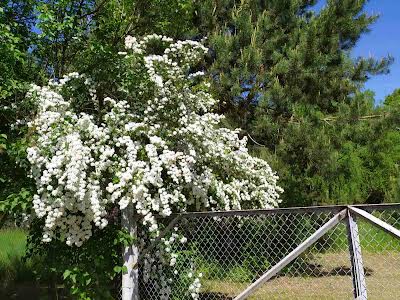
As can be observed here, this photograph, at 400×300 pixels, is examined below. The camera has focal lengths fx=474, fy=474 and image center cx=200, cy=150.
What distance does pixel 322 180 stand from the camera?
8867mm

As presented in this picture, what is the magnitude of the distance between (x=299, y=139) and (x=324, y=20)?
225 centimetres

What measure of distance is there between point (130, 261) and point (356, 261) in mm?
2119

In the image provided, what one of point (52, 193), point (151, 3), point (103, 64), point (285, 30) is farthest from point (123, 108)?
point (285, 30)

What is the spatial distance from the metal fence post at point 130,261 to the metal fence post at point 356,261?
2.02 meters

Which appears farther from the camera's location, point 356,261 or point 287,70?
point 287,70

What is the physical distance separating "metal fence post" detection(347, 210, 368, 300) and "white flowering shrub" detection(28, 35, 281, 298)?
1.62 meters

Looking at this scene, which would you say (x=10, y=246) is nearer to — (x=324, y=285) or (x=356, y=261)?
(x=324, y=285)

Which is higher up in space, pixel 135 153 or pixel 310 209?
pixel 135 153

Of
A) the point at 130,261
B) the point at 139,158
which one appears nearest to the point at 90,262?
the point at 130,261

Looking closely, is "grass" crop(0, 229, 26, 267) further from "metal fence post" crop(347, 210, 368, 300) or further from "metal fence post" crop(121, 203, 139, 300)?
"metal fence post" crop(347, 210, 368, 300)

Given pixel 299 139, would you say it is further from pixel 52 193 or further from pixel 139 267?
pixel 52 193

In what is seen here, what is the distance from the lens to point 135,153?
13.9ft

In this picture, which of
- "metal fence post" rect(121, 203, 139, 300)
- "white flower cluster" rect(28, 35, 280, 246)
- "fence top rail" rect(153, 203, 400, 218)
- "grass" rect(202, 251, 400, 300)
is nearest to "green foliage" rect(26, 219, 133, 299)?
"metal fence post" rect(121, 203, 139, 300)

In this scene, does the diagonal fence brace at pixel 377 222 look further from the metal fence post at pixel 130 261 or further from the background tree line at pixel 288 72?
the background tree line at pixel 288 72
